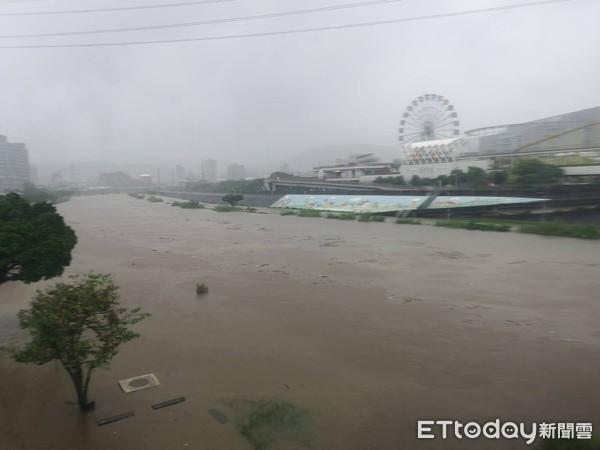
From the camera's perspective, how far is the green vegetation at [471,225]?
2042 cm

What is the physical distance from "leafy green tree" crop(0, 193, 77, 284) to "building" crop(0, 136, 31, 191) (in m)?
34.4

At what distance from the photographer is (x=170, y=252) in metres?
16.1

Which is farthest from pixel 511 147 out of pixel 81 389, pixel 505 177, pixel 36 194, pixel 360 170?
pixel 81 389

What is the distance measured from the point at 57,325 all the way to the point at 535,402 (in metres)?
5.08

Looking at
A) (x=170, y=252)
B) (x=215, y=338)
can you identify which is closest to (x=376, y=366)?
(x=215, y=338)

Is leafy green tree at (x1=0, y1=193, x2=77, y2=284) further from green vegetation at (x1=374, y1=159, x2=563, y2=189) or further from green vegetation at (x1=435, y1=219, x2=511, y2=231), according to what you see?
green vegetation at (x1=374, y1=159, x2=563, y2=189)

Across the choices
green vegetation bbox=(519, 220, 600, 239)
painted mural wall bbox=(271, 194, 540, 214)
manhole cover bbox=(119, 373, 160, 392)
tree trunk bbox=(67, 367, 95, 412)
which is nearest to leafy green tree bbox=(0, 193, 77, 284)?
manhole cover bbox=(119, 373, 160, 392)

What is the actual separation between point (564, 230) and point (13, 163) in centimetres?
4594

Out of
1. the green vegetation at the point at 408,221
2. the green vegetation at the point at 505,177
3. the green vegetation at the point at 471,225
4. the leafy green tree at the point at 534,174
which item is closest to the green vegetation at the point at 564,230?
the green vegetation at the point at 471,225

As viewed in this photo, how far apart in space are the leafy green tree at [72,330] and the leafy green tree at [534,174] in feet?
88.0

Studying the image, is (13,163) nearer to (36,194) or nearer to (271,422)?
(36,194)

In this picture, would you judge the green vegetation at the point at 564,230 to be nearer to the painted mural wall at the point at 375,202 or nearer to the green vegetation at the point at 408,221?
the painted mural wall at the point at 375,202

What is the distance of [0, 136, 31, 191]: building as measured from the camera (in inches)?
1515

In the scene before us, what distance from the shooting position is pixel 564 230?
18.4 metres
